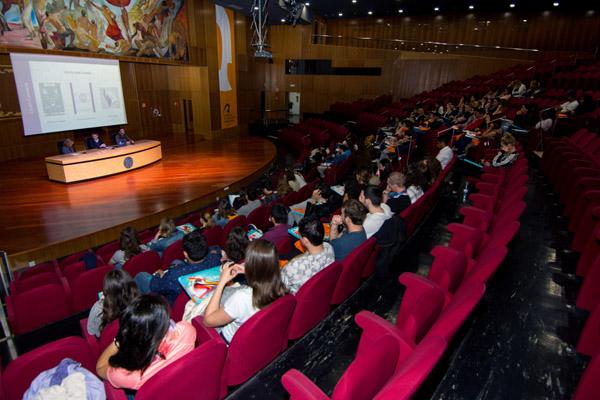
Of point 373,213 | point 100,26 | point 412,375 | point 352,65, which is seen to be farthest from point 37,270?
point 352,65

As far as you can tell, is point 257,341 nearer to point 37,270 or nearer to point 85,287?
point 85,287

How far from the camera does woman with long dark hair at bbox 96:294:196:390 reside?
4.71 ft

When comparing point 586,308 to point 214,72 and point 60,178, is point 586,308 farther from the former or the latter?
point 214,72

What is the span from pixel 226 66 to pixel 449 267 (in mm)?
12956

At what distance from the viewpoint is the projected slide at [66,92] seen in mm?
8062

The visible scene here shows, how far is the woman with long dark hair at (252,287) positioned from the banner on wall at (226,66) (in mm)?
12259

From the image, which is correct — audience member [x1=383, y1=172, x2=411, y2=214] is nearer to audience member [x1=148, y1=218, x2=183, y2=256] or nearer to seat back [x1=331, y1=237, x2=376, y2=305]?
seat back [x1=331, y1=237, x2=376, y2=305]

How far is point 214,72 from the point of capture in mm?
12688

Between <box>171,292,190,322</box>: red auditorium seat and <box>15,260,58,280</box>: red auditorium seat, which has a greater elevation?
<box>171,292,190,322</box>: red auditorium seat

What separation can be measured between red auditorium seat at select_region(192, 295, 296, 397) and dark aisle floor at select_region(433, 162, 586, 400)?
2.78 ft

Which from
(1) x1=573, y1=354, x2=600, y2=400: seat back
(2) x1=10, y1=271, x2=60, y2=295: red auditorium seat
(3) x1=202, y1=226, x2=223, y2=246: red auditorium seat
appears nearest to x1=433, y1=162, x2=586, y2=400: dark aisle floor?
(1) x1=573, y1=354, x2=600, y2=400: seat back

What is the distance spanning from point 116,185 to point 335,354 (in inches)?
268

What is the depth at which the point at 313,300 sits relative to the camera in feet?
7.24

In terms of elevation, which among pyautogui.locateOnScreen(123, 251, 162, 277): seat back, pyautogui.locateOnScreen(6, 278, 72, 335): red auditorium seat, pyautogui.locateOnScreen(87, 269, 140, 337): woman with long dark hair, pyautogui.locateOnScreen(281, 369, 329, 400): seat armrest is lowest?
pyautogui.locateOnScreen(6, 278, 72, 335): red auditorium seat
